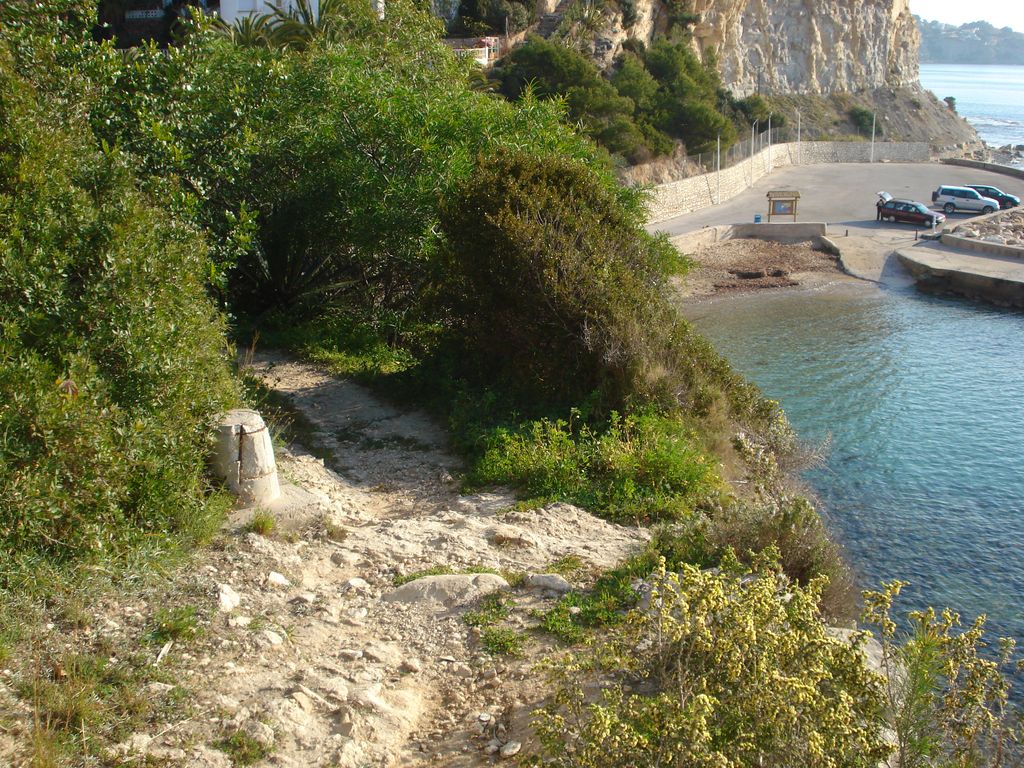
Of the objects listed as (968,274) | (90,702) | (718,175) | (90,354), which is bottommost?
(968,274)

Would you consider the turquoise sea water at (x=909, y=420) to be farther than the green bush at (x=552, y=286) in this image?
Yes

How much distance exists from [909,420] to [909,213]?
2963cm

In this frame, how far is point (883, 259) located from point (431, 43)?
25.7 m

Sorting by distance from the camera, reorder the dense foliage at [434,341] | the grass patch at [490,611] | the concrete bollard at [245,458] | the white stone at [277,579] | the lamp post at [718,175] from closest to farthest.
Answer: the dense foliage at [434,341], the grass patch at [490,611], the white stone at [277,579], the concrete bollard at [245,458], the lamp post at [718,175]

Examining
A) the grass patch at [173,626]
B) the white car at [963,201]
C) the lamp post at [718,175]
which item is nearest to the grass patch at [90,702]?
the grass patch at [173,626]

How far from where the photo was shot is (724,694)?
4.87 meters

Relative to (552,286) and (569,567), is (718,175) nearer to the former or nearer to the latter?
(552,286)

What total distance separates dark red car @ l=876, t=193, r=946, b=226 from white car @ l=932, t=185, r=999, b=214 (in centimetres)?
341

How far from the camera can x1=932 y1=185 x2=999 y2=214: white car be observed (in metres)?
48.1

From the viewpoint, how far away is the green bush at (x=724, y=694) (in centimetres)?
444

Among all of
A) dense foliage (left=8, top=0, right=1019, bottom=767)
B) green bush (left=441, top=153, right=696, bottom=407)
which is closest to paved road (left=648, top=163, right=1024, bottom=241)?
dense foliage (left=8, top=0, right=1019, bottom=767)

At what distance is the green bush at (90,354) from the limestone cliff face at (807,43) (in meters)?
62.1

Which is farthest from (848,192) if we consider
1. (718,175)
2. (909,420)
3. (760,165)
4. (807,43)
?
(909,420)

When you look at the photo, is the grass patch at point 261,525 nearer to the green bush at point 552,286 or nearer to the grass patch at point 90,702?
the grass patch at point 90,702
